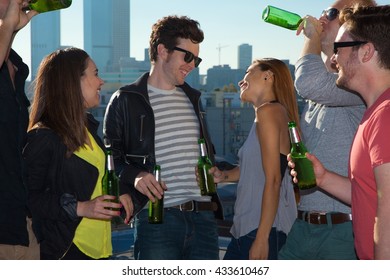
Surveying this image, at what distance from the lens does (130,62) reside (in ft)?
586

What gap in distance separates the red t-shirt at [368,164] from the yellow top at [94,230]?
1.15 m

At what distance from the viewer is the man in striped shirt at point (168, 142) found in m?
3.20

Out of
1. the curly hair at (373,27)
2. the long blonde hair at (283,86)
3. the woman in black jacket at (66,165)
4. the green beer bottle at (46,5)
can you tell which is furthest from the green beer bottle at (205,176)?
the curly hair at (373,27)

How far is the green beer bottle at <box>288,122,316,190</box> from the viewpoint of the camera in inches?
104

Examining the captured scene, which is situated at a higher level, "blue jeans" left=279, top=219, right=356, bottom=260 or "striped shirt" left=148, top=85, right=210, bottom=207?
"striped shirt" left=148, top=85, right=210, bottom=207

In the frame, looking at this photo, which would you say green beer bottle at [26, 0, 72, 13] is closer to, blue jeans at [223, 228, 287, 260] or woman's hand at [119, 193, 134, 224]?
woman's hand at [119, 193, 134, 224]

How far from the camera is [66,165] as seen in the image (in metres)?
2.71

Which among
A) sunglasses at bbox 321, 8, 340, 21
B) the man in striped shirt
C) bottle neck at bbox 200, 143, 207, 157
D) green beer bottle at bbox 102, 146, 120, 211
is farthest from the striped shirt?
sunglasses at bbox 321, 8, 340, 21

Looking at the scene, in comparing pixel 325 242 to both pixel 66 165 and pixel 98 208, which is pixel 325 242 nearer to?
pixel 98 208

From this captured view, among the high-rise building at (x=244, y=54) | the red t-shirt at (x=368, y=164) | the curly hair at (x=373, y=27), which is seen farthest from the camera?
the high-rise building at (x=244, y=54)

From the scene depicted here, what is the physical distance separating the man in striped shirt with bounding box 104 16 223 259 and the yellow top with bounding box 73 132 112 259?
0.89 feet

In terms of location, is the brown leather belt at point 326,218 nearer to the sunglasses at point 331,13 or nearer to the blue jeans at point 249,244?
the blue jeans at point 249,244

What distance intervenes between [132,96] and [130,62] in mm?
177360
